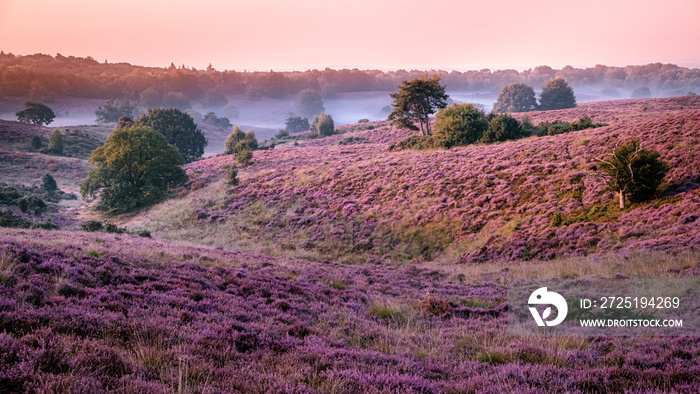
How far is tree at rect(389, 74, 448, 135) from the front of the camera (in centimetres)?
5819

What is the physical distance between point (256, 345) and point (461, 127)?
45508 millimetres

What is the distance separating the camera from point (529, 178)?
26719 mm

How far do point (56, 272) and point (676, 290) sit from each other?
15474mm

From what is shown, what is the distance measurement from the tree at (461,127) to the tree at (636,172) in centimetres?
→ 2773

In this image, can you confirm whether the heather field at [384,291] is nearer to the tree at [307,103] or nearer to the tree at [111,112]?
the tree at [111,112]

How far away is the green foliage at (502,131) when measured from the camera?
143ft

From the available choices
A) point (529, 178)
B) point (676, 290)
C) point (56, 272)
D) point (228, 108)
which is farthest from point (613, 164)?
point (228, 108)

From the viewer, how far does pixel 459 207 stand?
26.8 m

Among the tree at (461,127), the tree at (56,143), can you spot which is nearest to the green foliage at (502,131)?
the tree at (461,127)

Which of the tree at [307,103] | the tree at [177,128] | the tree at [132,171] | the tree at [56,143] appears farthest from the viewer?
the tree at [307,103]

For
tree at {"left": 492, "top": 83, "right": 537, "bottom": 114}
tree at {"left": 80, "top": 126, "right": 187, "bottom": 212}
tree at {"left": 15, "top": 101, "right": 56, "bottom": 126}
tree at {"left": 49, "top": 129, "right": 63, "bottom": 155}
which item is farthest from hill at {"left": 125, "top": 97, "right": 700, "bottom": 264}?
tree at {"left": 15, "top": 101, "right": 56, "bottom": 126}

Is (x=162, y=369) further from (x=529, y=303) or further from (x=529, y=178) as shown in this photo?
(x=529, y=178)

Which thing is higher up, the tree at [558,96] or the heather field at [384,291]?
the tree at [558,96]

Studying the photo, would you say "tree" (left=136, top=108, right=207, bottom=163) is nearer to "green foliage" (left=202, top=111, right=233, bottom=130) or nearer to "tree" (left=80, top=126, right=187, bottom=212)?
"tree" (left=80, top=126, right=187, bottom=212)
